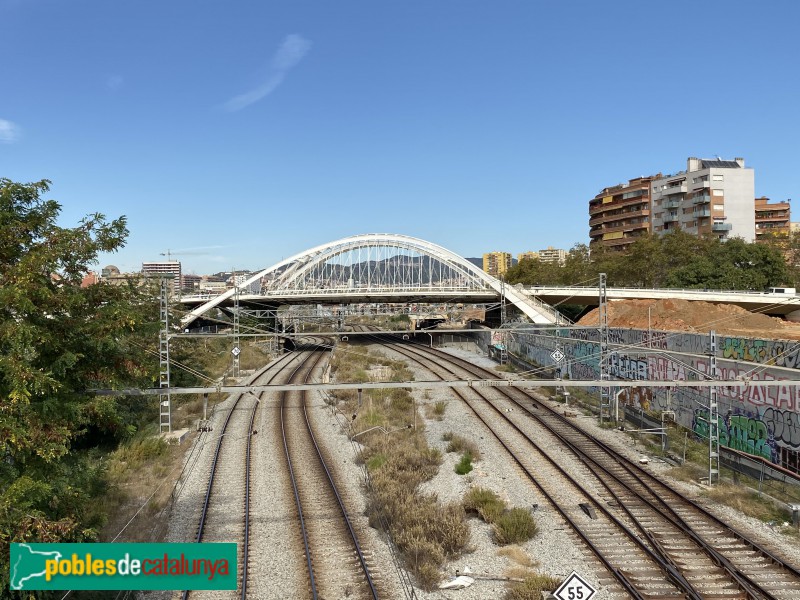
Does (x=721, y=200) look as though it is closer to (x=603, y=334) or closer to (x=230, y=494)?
(x=603, y=334)

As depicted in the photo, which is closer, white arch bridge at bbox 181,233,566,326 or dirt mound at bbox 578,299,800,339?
dirt mound at bbox 578,299,800,339

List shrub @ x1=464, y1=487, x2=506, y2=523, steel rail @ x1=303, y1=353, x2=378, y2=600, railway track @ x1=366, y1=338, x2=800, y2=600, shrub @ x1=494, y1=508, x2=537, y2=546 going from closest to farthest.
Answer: railway track @ x1=366, y1=338, x2=800, y2=600 → steel rail @ x1=303, y1=353, x2=378, y2=600 → shrub @ x1=494, y1=508, x2=537, y2=546 → shrub @ x1=464, y1=487, x2=506, y2=523

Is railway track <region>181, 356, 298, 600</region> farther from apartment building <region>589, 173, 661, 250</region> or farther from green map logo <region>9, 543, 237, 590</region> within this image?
apartment building <region>589, 173, 661, 250</region>

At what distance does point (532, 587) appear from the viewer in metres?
10.7

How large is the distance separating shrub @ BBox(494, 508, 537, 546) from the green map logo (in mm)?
9602

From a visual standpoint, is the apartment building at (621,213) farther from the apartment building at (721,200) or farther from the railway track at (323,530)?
the railway track at (323,530)

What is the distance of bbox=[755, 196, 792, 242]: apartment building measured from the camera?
104750mm

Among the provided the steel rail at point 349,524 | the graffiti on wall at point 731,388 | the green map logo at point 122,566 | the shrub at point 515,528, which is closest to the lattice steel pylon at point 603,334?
the graffiti on wall at point 731,388

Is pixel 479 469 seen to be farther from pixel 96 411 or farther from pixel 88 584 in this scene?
pixel 88 584

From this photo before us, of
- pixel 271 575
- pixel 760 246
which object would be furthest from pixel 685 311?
pixel 271 575

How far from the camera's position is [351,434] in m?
23.5

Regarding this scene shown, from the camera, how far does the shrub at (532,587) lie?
10.5 m

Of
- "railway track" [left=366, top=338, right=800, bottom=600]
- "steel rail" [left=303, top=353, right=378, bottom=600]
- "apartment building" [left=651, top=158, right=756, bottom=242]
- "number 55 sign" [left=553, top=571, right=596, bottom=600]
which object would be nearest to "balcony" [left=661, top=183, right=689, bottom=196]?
"apartment building" [left=651, top=158, right=756, bottom=242]

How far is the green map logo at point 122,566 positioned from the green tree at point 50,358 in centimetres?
235
